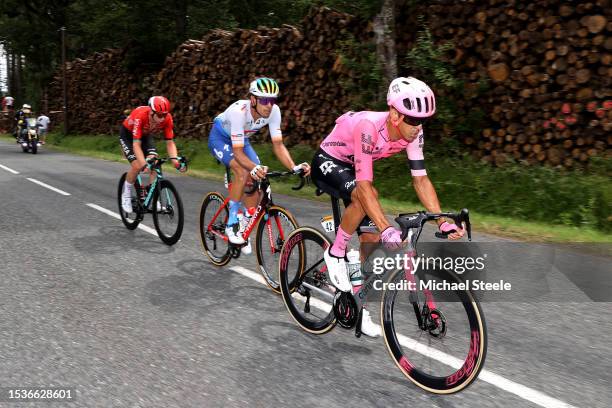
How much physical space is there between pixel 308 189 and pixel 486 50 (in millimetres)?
4568

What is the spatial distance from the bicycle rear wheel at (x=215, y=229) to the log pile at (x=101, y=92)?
21503 mm

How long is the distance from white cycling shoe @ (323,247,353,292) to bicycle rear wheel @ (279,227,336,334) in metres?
0.20

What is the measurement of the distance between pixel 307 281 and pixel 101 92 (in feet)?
97.9

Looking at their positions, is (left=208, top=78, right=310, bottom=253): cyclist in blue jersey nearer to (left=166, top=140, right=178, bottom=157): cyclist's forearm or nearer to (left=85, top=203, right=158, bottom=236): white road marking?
(left=166, top=140, right=178, bottom=157): cyclist's forearm

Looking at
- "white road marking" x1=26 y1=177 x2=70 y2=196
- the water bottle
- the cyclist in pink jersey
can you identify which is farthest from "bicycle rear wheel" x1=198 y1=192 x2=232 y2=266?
"white road marking" x1=26 y1=177 x2=70 y2=196

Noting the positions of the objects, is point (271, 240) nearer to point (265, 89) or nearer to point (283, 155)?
point (283, 155)

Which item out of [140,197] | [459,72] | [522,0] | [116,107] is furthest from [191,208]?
[116,107]

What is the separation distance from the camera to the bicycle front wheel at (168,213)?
7.52m

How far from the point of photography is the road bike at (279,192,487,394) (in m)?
3.24

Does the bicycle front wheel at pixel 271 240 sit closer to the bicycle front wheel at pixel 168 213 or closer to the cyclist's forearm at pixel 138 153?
the bicycle front wheel at pixel 168 213

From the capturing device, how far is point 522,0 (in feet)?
32.9

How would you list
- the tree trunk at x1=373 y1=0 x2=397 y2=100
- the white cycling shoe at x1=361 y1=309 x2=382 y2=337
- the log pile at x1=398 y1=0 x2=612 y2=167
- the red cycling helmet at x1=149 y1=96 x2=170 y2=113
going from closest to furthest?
the white cycling shoe at x1=361 y1=309 x2=382 y2=337
the red cycling helmet at x1=149 y1=96 x2=170 y2=113
the log pile at x1=398 y1=0 x2=612 y2=167
the tree trunk at x1=373 y1=0 x2=397 y2=100

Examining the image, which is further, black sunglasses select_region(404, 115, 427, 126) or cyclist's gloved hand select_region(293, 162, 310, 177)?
cyclist's gloved hand select_region(293, 162, 310, 177)

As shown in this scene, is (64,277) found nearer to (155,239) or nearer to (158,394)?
(155,239)
